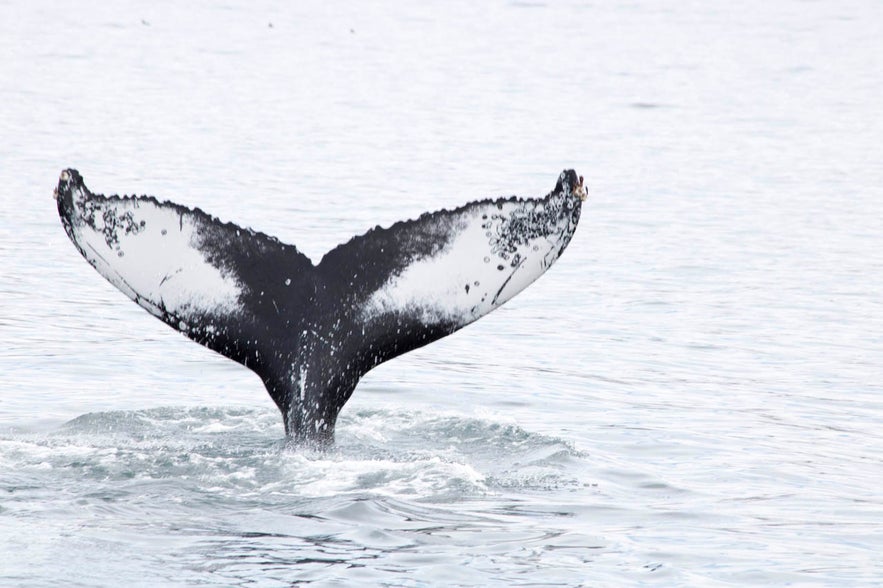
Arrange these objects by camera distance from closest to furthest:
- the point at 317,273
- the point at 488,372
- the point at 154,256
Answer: the point at 154,256 < the point at 317,273 < the point at 488,372

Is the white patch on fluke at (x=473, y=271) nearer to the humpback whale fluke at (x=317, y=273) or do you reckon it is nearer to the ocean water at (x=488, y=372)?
the humpback whale fluke at (x=317, y=273)

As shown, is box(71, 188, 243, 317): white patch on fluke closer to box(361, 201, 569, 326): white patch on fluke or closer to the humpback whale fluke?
the humpback whale fluke

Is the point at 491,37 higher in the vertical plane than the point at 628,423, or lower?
higher

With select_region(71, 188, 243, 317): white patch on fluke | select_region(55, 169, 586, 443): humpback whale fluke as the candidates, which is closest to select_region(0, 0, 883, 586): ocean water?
select_region(55, 169, 586, 443): humpback whale fluke

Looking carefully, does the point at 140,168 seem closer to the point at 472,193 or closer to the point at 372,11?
the point at 472,193

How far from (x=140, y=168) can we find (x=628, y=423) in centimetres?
1263

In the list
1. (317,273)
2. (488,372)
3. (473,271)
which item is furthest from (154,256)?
(488,372)

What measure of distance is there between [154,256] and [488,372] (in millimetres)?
4428

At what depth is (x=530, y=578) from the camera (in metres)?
6.71

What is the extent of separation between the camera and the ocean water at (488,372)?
23.5ft

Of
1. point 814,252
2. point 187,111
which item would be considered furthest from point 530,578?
point 187,111

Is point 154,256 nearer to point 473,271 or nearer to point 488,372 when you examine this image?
point 473,271

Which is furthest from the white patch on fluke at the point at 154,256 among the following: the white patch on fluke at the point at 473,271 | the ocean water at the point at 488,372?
the ocean water at the point at 488,372

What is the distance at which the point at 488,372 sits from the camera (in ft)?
37.7
